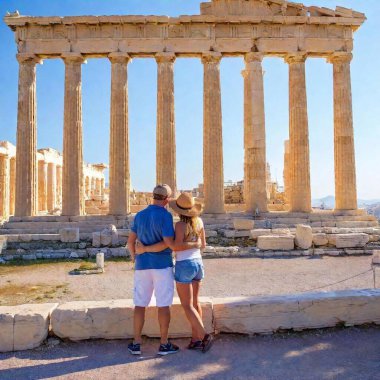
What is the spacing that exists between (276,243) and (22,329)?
36.3ft

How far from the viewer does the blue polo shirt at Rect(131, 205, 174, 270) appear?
4.58 meters

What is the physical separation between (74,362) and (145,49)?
61.2ft

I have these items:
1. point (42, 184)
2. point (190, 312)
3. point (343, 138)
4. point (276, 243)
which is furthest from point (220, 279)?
point (42, 184)

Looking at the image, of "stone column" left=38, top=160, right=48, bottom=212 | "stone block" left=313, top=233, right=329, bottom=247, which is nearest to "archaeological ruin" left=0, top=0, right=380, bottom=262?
"stone block" left=313, top=233, right=329, bottom=247

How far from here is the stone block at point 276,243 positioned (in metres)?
14.4

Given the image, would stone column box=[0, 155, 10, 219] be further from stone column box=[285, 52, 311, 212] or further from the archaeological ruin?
stone column box=[285, 52, 311, 212]

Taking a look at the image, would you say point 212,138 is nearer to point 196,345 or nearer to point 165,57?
point 165,57

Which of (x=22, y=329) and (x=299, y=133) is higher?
(x=299, y=133)

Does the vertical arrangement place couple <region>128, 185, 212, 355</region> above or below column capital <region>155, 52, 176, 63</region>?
below

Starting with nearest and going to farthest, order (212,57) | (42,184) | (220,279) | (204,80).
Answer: (220,279), (212,57), (204,80), (42,184)

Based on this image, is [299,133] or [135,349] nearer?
[135,349]

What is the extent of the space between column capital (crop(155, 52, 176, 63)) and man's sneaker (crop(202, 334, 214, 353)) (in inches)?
706

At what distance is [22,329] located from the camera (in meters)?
4.78

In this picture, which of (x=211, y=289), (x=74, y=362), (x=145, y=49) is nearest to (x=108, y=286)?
→ (x=211, y=289)
